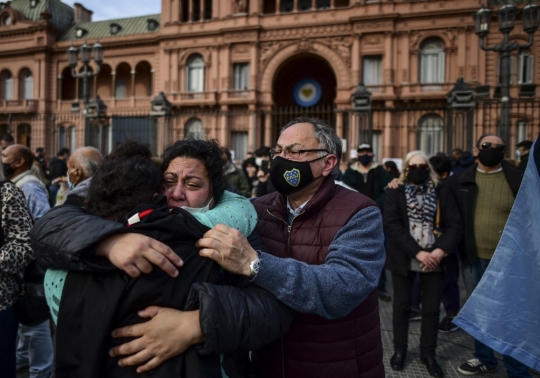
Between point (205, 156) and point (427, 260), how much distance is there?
2.86 metres

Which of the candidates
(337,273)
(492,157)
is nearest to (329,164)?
(337,273)

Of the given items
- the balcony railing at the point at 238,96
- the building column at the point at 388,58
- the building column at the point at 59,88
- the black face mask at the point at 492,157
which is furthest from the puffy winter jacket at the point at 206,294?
the building column at the point at 59,88

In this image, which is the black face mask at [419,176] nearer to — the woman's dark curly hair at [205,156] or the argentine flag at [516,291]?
the argentine flag at [516,291]

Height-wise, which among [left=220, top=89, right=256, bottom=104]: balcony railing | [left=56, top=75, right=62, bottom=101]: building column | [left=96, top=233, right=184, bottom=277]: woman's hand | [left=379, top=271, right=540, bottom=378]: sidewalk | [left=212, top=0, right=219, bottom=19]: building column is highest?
[left=212, top=0, right=219, bottom=19]: building column

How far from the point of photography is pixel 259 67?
23.6 metres

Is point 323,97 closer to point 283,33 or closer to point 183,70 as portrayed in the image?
point 283,33

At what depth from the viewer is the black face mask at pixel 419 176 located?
163 inches

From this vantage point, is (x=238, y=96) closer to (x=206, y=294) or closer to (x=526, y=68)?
(x=526, y=68)

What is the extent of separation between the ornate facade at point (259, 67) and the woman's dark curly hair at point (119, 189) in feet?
55.7

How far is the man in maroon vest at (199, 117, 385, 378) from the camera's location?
161 cm

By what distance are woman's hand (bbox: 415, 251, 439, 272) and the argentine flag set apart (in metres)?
1.63

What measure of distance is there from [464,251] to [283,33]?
21.2 metres

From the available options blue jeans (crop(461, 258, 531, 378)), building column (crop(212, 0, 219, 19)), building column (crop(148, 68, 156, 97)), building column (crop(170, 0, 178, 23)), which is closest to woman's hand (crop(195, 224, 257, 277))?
blue jeans (crop(461, 258, 531, 378))

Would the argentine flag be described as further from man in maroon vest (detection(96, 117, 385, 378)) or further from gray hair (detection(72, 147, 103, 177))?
gray hair (detection(72, 147, 103, 177))
